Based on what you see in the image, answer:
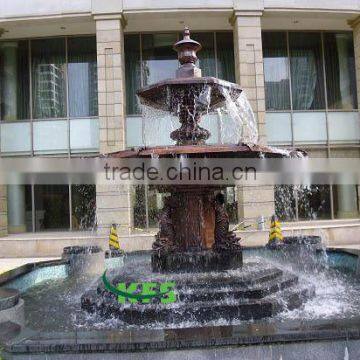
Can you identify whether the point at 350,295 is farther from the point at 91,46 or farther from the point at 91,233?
the point at 91,46

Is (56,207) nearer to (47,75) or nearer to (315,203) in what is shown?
(47,75)

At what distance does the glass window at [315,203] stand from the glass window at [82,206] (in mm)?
8432

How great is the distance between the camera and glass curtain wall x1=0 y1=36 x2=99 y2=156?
19.5 meters

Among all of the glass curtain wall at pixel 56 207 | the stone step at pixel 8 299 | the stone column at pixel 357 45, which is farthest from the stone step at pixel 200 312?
the stone column at pixel 357 45

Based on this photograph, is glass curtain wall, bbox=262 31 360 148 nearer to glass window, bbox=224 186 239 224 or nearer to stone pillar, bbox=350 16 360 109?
stone pillar, bbox=350 16 360 109

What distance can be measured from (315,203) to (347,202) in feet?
4.46

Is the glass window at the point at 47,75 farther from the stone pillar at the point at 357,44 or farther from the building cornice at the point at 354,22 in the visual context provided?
the stone pillar at the point at 357,44

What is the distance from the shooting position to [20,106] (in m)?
20.3

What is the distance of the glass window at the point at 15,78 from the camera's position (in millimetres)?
20172

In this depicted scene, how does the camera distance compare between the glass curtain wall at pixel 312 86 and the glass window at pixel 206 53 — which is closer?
the glass curtain wall at pixel 312 86

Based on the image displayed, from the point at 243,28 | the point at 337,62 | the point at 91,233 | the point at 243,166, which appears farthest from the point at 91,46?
the point at 243,166

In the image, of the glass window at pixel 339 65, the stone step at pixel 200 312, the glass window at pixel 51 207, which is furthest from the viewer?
the glass window at pixel 339 65

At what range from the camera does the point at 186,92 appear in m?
7.65

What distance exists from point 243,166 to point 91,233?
1205cm
